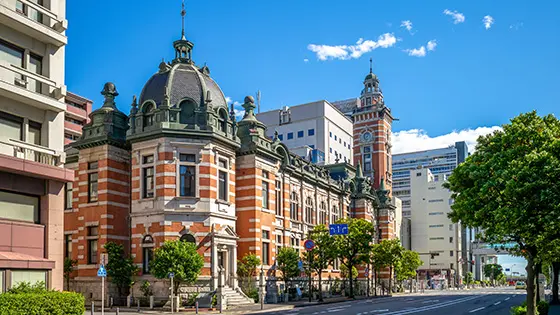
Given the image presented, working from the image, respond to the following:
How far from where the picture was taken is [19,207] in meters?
25.3

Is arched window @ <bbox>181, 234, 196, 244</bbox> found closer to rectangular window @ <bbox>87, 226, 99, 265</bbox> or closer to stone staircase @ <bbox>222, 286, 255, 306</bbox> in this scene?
stone staircase @ <bbox>222, 286, 255, 306</bbox>

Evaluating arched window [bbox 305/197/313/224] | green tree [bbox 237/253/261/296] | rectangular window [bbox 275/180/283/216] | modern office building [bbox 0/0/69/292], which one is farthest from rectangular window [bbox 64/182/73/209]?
arched window [bbox 305/197/313/224]

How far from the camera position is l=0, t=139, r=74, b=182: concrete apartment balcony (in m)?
24.1

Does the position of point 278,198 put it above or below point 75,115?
below

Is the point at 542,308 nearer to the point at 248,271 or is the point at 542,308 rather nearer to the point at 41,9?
the point at 248,271

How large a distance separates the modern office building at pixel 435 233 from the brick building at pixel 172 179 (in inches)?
4000

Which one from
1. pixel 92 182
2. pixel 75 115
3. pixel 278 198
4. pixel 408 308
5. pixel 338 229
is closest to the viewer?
pixel 408 308

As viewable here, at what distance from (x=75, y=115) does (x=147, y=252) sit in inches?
2165

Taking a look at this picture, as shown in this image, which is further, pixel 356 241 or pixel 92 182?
pixel 356 241

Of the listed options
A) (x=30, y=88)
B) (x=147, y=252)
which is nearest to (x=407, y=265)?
(x=147, y=252)

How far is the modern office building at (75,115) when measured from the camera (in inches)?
3615

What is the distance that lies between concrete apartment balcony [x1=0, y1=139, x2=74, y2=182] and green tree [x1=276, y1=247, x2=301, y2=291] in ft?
89.9

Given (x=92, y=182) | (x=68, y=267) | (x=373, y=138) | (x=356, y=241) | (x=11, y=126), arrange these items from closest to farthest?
(x=11, y=126) < (x=68, y=267) < (x=92, y=182) < (x=356, y=241) < (x=373, y=138)

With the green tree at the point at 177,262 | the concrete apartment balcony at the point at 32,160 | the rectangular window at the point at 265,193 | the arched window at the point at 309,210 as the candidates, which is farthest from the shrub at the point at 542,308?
the arched window at the point at 309,210
